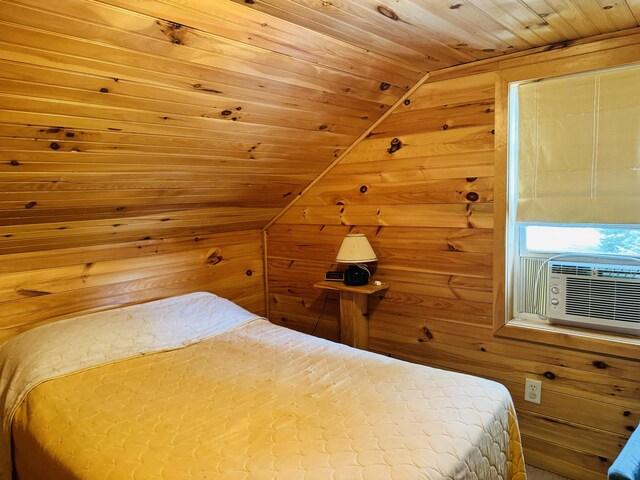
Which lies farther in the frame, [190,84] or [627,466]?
[190,84]

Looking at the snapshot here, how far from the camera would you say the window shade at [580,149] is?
187 centimetres

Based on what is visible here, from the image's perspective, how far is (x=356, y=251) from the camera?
2516 mm

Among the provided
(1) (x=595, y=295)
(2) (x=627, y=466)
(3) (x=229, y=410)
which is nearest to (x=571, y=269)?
(1) (x=595, y=295)

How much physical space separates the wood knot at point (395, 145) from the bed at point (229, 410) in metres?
1.19

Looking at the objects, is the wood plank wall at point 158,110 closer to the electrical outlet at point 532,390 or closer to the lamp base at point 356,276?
the lamp base at point 356,276

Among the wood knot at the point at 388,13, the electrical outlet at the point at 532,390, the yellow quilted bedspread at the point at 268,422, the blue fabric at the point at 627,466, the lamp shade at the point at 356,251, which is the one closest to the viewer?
the blue fabric at the point at 627,466

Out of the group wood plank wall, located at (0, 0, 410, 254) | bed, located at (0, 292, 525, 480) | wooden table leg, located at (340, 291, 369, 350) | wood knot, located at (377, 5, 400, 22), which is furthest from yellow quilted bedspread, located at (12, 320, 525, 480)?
wood knot, located at (377, 5, 400, 22)

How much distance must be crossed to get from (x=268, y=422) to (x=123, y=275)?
1.51m

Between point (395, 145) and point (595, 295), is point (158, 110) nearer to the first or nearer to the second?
point (395, 145)

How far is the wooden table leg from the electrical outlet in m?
0.91

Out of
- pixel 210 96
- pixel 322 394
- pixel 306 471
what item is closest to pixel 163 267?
pixel 210 96

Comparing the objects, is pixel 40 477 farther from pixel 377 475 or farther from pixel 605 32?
pixel 605 32

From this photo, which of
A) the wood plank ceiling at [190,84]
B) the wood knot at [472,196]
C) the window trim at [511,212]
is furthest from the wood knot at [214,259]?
the window trim at [511,212]

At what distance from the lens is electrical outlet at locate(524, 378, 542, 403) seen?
2.17 metres
